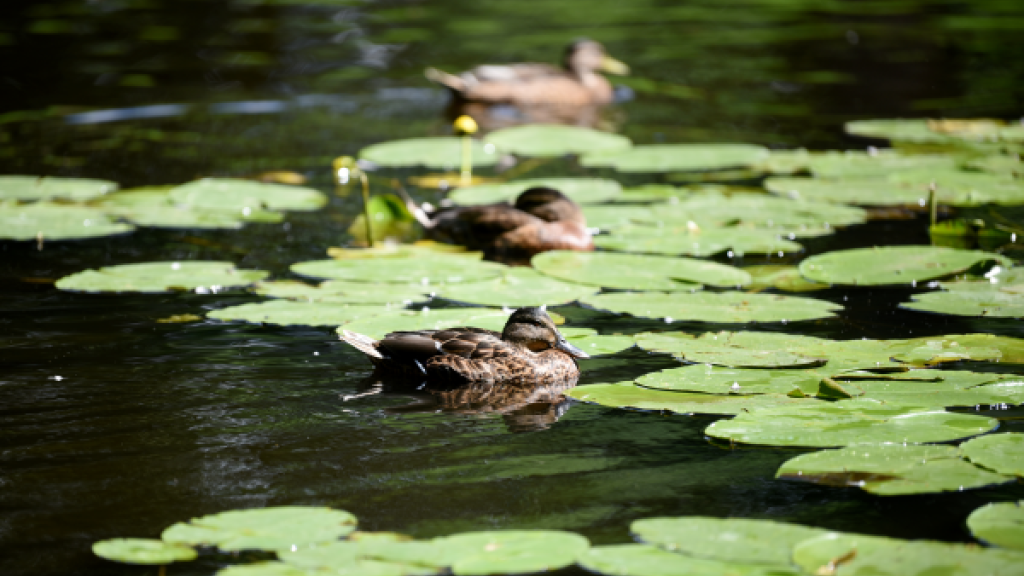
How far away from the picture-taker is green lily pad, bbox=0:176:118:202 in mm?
9406

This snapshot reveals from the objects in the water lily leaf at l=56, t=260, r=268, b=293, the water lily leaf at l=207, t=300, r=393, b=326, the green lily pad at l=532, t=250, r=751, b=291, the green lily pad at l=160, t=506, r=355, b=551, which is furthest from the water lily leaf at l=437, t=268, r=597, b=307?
the green lily pad at l=160, t=506, r=355, b=551

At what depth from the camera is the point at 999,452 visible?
423 cm

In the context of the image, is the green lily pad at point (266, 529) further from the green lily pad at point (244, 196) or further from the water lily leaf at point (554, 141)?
the water lily leaf at point (554, 141)

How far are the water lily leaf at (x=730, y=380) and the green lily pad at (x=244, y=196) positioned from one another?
4.83 meters

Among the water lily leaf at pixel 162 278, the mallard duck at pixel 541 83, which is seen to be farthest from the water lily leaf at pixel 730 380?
the mallard duck at pixel 541 83

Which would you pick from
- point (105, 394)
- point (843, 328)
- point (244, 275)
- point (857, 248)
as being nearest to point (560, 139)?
point (857, 248)

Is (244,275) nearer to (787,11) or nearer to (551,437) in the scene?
(551,437)

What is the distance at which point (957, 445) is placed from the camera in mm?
4523

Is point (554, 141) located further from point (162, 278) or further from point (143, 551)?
point (143, 551)

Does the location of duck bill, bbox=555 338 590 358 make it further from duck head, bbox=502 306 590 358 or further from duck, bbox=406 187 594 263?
duck, bbox=406 187 594 263

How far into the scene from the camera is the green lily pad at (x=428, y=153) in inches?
436

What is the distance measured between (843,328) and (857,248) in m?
1.89

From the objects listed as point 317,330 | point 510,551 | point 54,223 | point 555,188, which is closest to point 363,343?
point 317,330

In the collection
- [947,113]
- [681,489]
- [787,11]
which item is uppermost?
[787,11]
